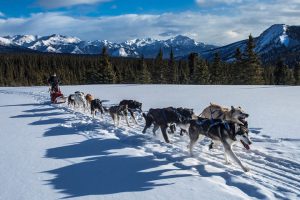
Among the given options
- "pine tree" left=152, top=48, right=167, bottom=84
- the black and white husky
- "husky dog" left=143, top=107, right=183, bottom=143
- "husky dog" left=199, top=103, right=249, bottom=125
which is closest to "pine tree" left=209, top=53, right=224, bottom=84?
"pine tree" left=152, top=48, right=167, bottom=84

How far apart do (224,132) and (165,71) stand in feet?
186

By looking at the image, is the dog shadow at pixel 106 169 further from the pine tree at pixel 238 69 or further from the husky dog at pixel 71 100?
the pine tree at pixel 238 69

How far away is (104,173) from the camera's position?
7027 mm

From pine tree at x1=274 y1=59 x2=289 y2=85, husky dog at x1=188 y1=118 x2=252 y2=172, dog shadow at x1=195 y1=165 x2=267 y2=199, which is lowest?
dog shadow at x1=195 y1=165 x2=267 y2=199

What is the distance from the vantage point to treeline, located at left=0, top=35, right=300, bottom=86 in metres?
45.3

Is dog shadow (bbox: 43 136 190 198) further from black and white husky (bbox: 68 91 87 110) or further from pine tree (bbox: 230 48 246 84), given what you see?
pine tree (bbox: 230 48 246 84)

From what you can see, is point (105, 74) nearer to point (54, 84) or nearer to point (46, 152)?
point (54, 84)

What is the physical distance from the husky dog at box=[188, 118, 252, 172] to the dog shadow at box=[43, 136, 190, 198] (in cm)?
114

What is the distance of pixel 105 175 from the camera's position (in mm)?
6895

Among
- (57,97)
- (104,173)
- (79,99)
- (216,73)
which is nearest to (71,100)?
(79,99)

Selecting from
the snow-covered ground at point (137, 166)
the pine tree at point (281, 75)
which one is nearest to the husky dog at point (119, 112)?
the snow-covered ground at point (137, 166)

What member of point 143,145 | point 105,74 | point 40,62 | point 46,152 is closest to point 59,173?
point 46,152

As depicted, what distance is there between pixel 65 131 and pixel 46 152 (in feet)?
10.0

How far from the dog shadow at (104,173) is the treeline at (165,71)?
38748 mm
